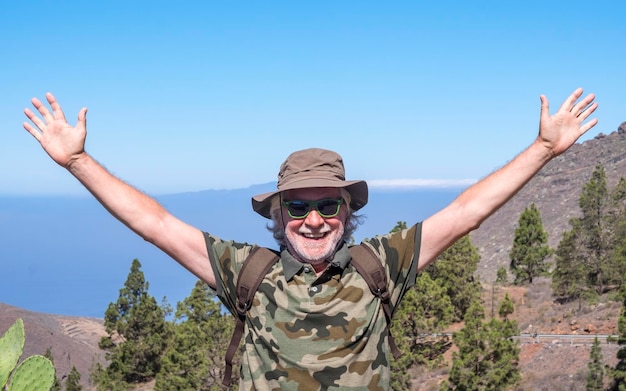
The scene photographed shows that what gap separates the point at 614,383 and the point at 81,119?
24479 millimetres

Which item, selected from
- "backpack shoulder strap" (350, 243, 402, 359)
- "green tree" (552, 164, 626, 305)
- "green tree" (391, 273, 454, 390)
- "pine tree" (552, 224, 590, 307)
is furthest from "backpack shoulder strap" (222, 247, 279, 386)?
"pine tree" (552, 224, 590, 307)

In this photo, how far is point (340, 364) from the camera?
3707 millimetres

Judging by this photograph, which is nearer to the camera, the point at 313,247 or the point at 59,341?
the point at 313,247

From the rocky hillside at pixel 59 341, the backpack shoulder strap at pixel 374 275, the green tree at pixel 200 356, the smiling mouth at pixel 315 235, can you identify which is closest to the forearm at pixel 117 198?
the smiling mouth at pixel 315 235

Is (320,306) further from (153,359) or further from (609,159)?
(609,159)

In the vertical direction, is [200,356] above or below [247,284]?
above

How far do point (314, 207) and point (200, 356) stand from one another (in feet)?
78.5

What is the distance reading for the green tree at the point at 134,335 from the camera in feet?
112

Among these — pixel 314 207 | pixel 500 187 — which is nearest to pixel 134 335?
pixel 314 207

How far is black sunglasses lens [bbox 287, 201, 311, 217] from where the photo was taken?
4.05 meters

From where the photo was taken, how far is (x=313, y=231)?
405cm

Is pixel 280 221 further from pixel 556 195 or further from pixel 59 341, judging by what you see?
pixel 556 195

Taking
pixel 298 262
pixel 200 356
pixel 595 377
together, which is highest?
pixel 200 356

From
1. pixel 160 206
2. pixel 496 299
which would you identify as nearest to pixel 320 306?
pixel 160 206
